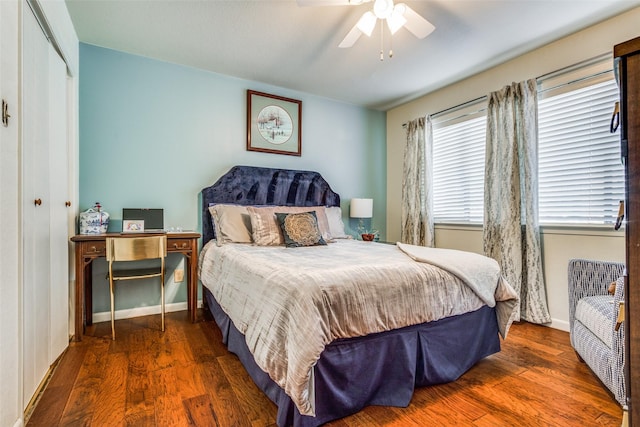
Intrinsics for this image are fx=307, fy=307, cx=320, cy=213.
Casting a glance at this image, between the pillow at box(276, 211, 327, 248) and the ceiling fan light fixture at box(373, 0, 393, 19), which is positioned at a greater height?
the ceiling fan light fixture at box(373, 0, 393, 19)

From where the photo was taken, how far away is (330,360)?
1437 millimetres

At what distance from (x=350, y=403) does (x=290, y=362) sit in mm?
447

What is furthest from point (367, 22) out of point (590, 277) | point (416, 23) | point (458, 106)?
point (590, 277)

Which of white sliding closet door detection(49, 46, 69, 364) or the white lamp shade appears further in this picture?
the white lamp shade

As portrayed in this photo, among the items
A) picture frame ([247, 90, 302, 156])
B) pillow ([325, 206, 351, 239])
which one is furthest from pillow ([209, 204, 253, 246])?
pillow ([325, 206, 351, 239])

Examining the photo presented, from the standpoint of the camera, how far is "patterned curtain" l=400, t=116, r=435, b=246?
3.86m

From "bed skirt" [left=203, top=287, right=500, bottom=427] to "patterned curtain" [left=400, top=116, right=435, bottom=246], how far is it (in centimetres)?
190

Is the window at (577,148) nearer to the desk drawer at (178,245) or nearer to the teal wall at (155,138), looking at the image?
the teal wall at (155,138)

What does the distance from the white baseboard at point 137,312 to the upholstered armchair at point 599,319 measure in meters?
3.21

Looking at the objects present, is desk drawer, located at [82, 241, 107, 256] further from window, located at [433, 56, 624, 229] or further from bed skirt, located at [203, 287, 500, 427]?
window, located at [433, 56, 624, 229]

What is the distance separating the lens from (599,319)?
5.63ft

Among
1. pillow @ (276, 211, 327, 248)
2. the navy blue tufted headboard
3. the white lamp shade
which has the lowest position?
pillow @ (276, 211, 327, 248)

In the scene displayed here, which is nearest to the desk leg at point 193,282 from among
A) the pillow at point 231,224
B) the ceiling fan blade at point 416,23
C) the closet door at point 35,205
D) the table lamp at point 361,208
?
the pillow at point 231,224

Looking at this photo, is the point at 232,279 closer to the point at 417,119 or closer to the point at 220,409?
the point at 220,409
